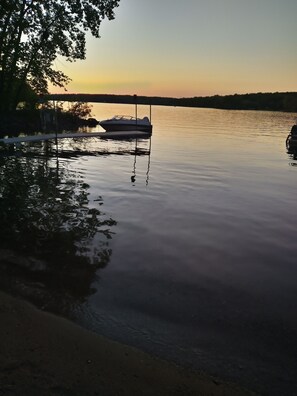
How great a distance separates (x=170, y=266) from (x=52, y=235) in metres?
3.15

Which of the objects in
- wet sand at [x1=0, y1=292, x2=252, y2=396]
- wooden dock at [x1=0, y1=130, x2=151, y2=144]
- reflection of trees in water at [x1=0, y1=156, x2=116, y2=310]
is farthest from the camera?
Answer: wooden dock at [x1=0, y1=130, x2=151, y2=144]

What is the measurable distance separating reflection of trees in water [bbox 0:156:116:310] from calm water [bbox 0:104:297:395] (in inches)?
1.3

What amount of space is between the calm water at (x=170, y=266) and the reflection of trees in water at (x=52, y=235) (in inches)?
1.3

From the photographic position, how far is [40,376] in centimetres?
348

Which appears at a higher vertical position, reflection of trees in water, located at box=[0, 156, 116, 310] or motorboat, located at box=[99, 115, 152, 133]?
motorboat, located at box=[99, 115, 152, 133]

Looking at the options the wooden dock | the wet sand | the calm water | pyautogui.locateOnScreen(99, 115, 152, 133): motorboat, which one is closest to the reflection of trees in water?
the calm water

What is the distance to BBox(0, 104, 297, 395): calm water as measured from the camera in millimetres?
4851

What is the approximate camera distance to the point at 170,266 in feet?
24.6

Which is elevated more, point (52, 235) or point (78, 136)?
point (78, 136)

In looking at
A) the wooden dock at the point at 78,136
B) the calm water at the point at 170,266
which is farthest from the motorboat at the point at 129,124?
the calm water at the point at 170,266

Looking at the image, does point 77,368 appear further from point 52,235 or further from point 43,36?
point 43,36

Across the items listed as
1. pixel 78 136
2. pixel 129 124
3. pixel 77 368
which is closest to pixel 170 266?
pixel 77 368

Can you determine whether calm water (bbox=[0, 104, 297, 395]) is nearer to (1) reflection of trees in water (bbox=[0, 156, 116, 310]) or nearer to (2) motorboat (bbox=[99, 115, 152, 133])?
(1) reflection of trees in water (bbox=[0, 156, 116, 310])

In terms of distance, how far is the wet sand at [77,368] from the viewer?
3.41m
